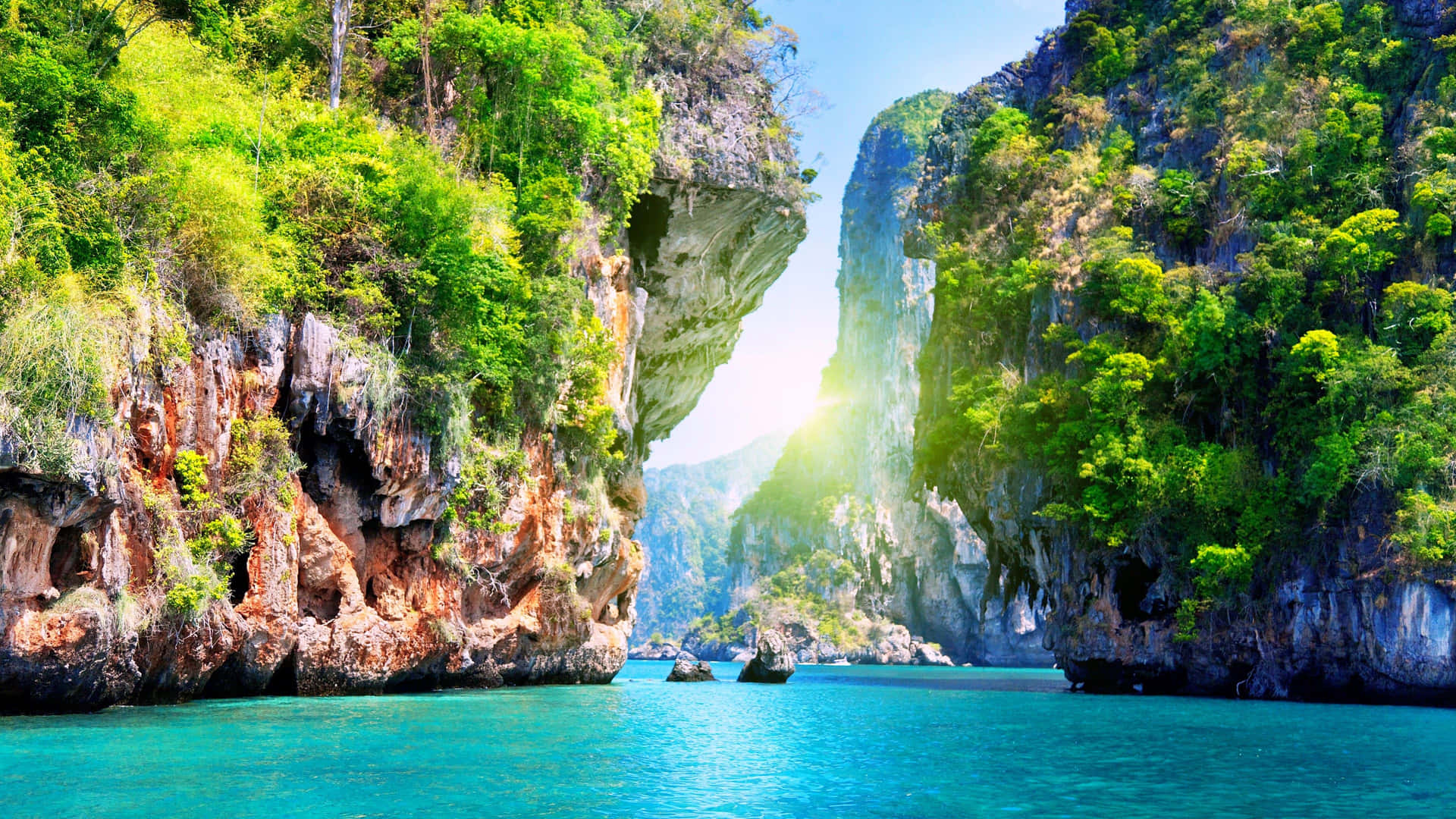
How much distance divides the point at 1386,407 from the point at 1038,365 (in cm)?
1086

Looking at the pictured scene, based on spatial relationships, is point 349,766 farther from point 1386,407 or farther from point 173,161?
point 1386,407

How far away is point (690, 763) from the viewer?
12.5m

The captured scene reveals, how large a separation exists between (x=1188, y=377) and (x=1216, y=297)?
2296mm

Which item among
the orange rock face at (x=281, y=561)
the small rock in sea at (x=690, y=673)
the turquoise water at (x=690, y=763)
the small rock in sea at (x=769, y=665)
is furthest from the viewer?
the small rock in sea at (x=690, y=673)

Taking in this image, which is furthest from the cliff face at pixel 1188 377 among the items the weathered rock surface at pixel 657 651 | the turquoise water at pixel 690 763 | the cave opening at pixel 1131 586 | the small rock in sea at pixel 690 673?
the weathered rock surface at pixel 657 651

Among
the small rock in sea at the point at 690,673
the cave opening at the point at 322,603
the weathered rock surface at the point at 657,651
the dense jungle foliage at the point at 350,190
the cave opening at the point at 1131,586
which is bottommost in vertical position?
the weathered rock surface at the point at 657,651

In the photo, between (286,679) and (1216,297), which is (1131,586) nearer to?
(1216,297)

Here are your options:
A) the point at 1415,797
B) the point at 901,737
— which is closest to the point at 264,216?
the point at 901,737

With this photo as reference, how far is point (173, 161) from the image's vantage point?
16141mm

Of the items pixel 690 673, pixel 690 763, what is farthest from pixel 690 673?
pixel 690 763

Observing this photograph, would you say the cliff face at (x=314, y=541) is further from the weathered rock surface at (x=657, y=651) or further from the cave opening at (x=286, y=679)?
the weathered rock surface at (x=657, y=651)

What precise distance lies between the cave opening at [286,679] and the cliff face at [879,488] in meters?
60.8

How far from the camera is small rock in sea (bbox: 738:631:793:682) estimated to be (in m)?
37.3

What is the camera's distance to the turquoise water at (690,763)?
30.2ft
